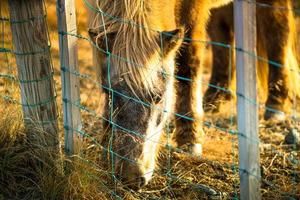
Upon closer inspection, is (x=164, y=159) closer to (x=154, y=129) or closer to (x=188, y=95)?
(x=154, y=129)

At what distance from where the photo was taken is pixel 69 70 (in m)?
3.68

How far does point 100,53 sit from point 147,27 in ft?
1.44

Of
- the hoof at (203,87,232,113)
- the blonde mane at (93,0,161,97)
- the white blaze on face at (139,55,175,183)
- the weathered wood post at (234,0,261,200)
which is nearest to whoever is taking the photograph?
the weathered wood post at (234,0,261,200)

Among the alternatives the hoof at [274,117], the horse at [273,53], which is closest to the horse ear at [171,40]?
the horse at [273,53]

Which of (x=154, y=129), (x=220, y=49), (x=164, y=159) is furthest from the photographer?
(x=220, y=49)

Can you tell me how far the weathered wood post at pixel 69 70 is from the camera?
3637 millimetres

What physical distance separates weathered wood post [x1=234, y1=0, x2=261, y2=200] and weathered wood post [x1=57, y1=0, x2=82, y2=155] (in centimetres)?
133

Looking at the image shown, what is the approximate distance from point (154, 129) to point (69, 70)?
72 centimetres

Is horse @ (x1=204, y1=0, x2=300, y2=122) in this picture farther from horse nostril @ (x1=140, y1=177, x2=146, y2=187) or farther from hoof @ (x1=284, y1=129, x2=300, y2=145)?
horse nostril @ (x1=140, y1=177, x2=146, y2=187)

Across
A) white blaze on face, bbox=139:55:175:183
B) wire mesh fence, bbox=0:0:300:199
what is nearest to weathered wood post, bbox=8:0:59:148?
wire mesh fence, bbox=0:0:300:199

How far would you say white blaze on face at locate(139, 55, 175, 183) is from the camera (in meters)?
3.69

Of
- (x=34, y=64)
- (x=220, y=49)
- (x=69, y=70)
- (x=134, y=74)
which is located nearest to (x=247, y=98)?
(x=134, y=74)

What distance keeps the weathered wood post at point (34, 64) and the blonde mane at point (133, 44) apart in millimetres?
465

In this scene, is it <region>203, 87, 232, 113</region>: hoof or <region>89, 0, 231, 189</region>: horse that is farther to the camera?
<region>203, 87, 232, 113</region>: hoof
